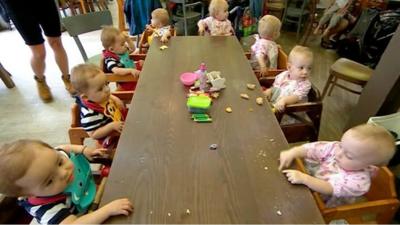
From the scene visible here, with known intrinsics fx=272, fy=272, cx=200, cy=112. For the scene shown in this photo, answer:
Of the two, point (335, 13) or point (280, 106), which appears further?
point (335, 13)

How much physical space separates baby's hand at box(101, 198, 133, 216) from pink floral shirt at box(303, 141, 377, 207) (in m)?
0.70

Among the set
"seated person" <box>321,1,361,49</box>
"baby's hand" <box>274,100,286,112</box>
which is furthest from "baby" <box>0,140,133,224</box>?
"seated person" <box>321,1,361,49</box>

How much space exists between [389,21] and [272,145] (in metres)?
2.97

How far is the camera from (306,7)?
4254 mm

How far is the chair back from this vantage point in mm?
2244

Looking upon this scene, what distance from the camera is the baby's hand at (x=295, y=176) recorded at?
2.95ft

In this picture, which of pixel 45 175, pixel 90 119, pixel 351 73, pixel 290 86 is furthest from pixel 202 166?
pixel 351 73

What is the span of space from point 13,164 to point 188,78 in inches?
35.9

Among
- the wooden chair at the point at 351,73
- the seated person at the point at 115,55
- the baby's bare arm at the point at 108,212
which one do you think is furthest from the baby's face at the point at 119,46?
the wooden chair at the point at 351,73

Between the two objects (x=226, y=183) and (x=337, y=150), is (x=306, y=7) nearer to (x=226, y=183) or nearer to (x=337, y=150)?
(x=337, y=150)

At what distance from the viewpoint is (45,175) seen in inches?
32.3

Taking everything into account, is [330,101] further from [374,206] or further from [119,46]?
[119,46]

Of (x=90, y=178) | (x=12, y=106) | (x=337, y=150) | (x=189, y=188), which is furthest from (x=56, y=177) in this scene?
(x=12, y=106)

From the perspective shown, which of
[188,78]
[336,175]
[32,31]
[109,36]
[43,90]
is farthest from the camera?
[43,90]
